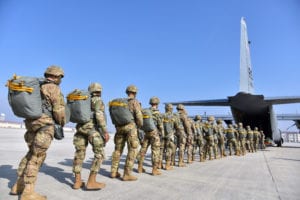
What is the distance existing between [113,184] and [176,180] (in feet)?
4.72

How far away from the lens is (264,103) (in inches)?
730

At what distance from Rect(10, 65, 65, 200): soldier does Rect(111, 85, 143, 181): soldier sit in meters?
1.77

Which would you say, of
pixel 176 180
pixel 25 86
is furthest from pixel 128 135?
pixel 25 86

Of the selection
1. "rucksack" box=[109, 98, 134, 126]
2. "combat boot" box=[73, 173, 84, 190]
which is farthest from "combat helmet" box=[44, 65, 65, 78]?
"combat boot" box=[73, 173, 84, 190]

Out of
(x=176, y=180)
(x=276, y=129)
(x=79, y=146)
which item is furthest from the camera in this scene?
(x=276, y=129)

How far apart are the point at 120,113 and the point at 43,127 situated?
1864mm

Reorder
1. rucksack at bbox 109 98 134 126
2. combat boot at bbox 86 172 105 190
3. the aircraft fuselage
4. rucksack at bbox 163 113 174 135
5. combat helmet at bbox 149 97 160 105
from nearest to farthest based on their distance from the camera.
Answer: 1. combat boot at bbox 86 172 105 190
2. rucksack at bbox 109 98 134 126
3. combat helmet at bbox 149 97 160 105
4. rucksack at bbox 163 113 174 135
5. the aircraft fuselage

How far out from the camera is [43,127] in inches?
140

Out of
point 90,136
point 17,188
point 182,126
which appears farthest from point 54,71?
point 182,126

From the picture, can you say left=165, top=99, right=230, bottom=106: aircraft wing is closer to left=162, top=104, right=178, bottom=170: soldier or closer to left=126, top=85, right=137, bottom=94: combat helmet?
left=162, top=104, right=178, bottom=170: soldier

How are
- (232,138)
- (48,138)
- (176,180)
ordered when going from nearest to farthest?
(48,138), (176,180), (232,138)

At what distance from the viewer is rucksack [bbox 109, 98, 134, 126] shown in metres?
5.13

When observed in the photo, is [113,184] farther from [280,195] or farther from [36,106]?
[280,195]

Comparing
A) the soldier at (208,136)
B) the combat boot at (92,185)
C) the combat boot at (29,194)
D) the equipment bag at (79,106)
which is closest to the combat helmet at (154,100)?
the equipment bag at (79,106)
